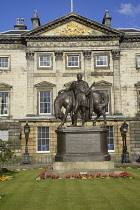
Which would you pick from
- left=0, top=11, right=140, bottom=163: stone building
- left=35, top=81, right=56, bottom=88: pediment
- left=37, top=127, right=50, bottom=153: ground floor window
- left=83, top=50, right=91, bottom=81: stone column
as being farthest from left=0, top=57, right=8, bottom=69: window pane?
left=83, top=50, right=91, bottom=81: stone column

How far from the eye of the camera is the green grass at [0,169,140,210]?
354 inches

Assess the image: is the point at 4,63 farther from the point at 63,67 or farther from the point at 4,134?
the point at 4,134

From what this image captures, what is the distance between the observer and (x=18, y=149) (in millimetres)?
31641

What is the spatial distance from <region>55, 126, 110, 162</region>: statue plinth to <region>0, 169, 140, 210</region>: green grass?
1.93 m

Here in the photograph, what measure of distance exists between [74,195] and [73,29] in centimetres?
2550

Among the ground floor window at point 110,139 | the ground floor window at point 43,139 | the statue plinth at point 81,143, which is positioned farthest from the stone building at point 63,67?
the statue plinth at point 81,143

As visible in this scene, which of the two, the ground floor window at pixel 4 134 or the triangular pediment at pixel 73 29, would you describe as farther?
the triangular pediment at pixel 73 29

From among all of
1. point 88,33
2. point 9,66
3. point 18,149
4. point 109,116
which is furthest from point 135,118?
point 9,66

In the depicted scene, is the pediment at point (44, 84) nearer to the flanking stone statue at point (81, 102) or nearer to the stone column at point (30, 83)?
the stone column at point (30, 83)

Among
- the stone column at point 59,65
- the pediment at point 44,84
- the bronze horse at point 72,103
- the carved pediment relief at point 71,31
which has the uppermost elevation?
the carved pediment relief at point 71,31

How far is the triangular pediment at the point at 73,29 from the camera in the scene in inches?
1287

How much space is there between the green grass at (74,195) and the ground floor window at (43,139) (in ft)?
57.5

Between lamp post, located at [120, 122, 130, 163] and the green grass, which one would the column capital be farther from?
the green grass

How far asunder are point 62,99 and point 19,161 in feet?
48.2
